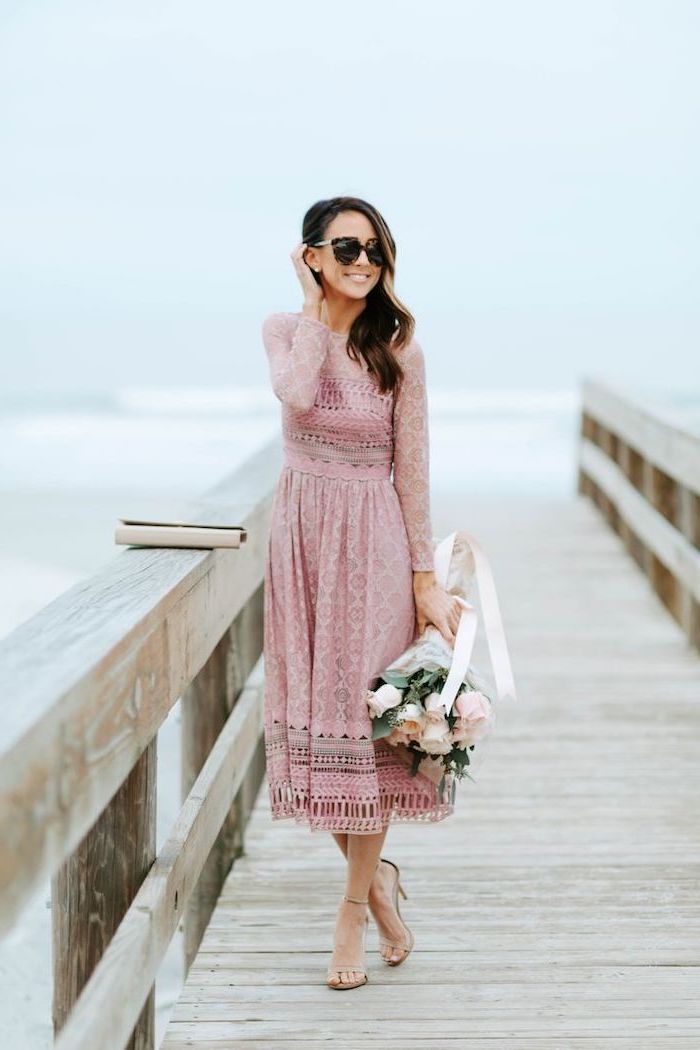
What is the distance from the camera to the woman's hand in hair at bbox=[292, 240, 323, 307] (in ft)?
9.50

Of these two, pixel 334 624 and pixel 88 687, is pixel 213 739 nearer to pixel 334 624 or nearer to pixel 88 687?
pixel 334 624

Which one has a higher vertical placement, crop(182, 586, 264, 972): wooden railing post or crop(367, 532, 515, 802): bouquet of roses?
crop(367, 532, 515, 802): bouquet of roses

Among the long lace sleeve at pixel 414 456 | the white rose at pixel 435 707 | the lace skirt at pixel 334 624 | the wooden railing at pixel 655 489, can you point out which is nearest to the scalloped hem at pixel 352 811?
the lace skirt at pixel 334 624

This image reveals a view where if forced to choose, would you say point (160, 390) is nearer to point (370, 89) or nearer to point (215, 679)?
point (370, 89)

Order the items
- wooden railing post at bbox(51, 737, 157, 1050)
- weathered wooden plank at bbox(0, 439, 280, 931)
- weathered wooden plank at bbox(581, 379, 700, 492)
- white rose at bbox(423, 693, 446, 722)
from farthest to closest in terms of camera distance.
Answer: weathered wooden plank at bbox(581, 379, 700, 492) < white rose at bbox(423, 693, 446, 722) < wooden railing post at bbox(51, 737, 157, 1050) < weathered wooden plank at bbox(0, 439, 280, 931)

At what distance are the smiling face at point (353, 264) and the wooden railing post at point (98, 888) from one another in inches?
38.2

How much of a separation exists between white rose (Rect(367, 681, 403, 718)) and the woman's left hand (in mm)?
194

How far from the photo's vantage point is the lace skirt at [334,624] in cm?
291

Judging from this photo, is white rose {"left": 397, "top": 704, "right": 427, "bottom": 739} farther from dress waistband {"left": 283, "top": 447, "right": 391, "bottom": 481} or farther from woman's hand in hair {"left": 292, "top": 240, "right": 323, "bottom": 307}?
woman's hand in hair {"left": 292, "top": 240, "right": 323, "bottom": 307}

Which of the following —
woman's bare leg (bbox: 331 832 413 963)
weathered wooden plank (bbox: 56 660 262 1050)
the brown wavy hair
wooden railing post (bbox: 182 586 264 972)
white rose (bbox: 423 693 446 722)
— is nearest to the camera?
weathered wooden plank (bbox: 56 660 262 1050)

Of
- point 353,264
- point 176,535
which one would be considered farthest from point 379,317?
point 176,535

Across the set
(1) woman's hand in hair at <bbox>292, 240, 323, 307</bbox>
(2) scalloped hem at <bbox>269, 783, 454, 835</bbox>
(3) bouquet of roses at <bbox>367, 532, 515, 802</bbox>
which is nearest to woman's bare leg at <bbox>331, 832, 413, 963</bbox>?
(2) scalloped hem at <bbox>269, 783, 454, 835</bbox>

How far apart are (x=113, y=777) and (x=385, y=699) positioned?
92 cm

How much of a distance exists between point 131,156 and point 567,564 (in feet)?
168
